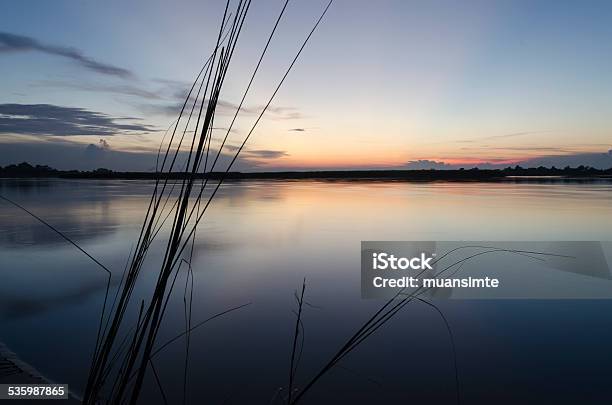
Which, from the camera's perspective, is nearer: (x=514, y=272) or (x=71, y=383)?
(x=71, y=383)

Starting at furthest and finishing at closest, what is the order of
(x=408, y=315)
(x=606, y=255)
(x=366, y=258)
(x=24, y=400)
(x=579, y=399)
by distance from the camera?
(x=606, y=255)
(x=366, y=258)
(x=408, y=315)
(x=579, y=399)
(x=24, y=400)

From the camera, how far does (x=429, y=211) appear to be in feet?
56.6

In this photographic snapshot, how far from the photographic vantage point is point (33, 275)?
7.30 metres

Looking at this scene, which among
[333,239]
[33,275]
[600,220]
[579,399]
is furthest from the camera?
[600,220]

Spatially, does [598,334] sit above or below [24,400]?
below

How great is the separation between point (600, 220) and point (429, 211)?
571 cm

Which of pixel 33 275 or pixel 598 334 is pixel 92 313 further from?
pixel 598 334

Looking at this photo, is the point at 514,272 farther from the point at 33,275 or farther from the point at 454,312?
the point at 33,275

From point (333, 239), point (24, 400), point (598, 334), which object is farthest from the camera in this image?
point (333, 239)

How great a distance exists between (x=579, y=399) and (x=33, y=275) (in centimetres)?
784

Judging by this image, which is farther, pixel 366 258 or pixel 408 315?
pixel 366 258

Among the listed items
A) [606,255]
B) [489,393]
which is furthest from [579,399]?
[606,255]

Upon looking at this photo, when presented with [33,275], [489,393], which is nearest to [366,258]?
[489,393]

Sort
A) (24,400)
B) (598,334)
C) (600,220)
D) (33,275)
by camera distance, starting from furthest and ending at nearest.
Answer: (600,220) → (33,275) → (598,334) → (24,400)
